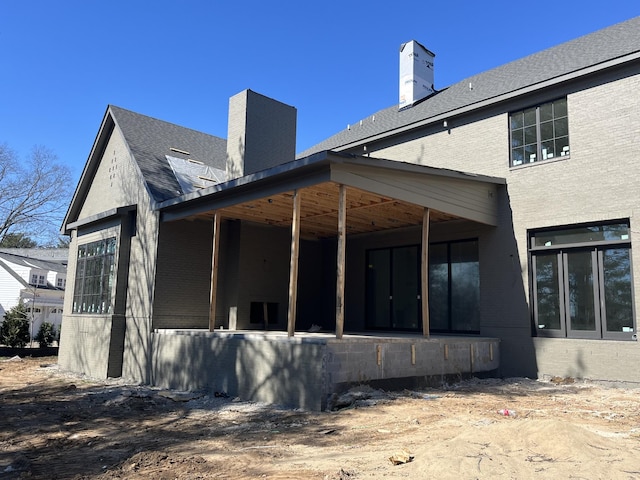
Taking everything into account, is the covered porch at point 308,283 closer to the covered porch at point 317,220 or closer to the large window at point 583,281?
the covered porch at point 317,220

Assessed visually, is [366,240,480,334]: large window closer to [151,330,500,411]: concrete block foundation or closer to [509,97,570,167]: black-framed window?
[151,330,500,411]: concrete block foundation

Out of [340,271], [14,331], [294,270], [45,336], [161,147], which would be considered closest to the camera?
[340,271]

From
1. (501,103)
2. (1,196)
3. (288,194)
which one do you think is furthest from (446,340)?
(1,196)

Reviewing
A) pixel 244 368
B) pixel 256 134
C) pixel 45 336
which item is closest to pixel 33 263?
pixel 45 336

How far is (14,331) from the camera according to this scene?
20.7 metres

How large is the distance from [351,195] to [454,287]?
13.6 ft

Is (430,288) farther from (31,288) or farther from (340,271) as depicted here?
(31,288)

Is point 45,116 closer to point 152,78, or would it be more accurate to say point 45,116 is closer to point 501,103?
point 152,78

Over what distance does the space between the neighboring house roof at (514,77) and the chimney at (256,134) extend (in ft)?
5.46

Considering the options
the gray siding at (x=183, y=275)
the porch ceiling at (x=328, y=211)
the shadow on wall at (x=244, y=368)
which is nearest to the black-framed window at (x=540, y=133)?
the porch ceiling at (x=328, y=211)

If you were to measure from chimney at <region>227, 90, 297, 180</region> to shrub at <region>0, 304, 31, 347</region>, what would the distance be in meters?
12.3

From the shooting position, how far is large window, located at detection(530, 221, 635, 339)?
9.58m

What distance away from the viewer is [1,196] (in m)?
32.3

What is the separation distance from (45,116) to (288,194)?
34724mm
